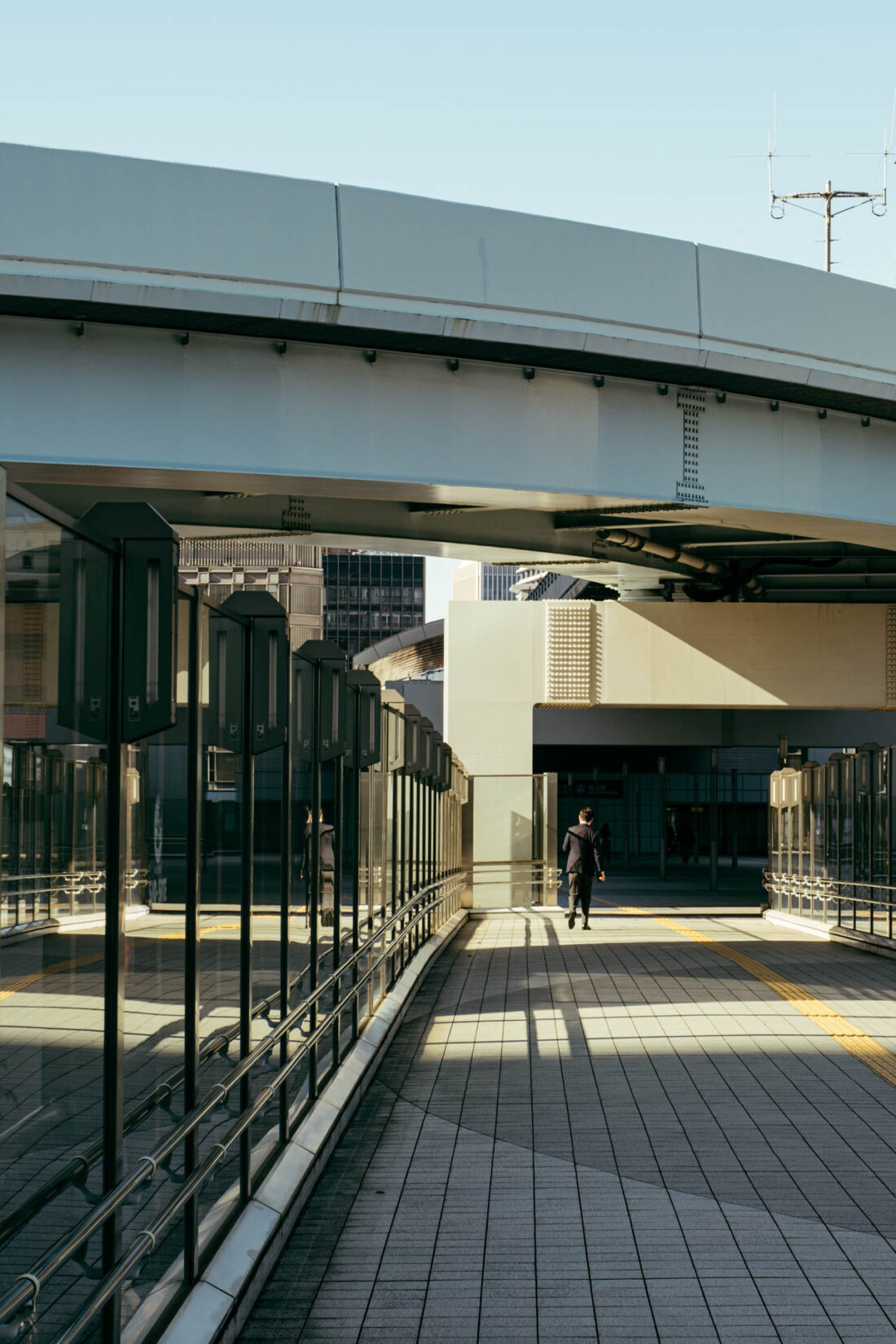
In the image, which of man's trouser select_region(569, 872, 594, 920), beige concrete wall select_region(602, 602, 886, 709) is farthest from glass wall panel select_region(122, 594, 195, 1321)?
beige concrete wall select_region(602, 602, 886, 709)

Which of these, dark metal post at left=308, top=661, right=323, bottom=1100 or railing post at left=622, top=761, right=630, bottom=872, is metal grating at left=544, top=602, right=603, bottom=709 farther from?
dark metal post at left=308, top=661, right=323, bottom=1100

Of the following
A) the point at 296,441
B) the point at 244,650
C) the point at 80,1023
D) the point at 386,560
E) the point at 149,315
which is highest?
the point at 386,560

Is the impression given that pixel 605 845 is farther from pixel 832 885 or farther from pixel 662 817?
pixel 832 885

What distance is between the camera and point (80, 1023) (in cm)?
312

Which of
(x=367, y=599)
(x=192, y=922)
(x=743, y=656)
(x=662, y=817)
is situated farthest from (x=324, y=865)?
(x=367, y=599)

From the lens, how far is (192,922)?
433cm

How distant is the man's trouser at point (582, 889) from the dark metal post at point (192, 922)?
49.5 ft

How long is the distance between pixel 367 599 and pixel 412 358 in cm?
11079

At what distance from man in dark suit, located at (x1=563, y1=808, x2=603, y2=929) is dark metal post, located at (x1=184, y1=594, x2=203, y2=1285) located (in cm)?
1396

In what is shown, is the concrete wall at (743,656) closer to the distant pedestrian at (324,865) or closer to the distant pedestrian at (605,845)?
the distant pedestrian at (605,845)

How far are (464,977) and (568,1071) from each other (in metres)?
4.59

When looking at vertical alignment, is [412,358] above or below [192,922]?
above

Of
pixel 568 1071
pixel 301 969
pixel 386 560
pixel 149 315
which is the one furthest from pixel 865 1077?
pixel 386 560

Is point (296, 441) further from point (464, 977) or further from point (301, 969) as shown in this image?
point (301, 969)
